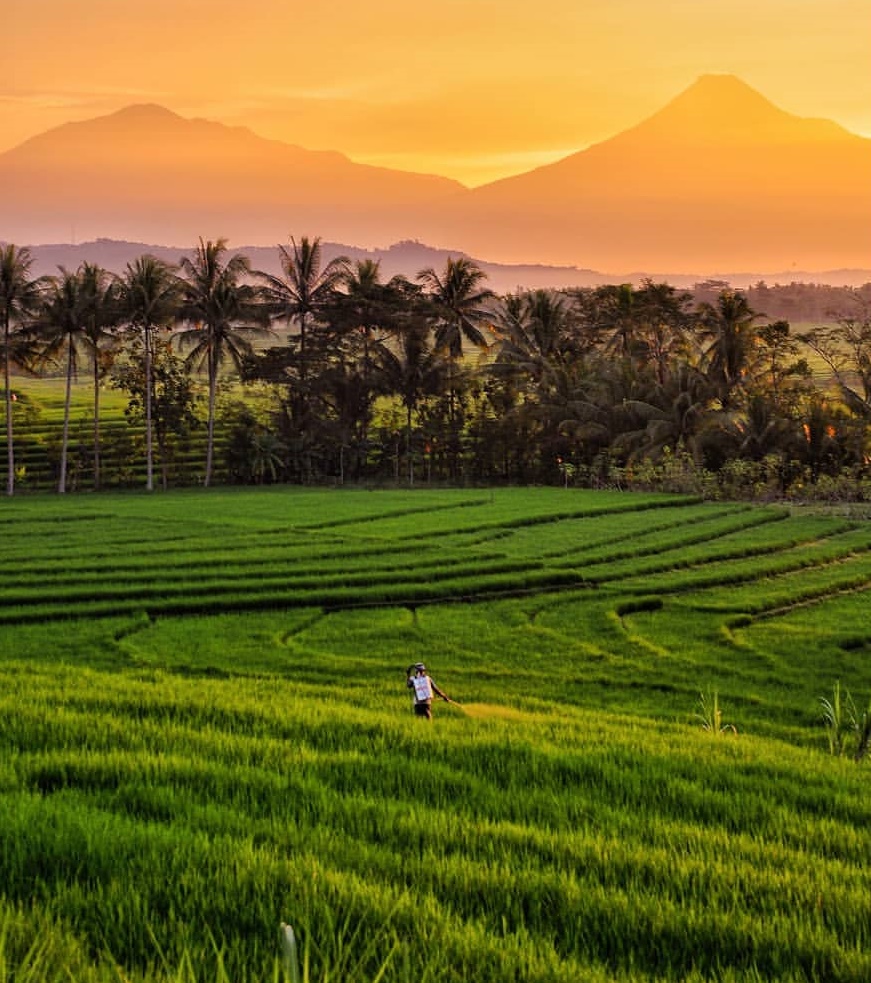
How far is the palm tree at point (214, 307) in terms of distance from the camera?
4919 centimetres

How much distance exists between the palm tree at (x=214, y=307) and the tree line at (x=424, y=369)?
9 centimetres

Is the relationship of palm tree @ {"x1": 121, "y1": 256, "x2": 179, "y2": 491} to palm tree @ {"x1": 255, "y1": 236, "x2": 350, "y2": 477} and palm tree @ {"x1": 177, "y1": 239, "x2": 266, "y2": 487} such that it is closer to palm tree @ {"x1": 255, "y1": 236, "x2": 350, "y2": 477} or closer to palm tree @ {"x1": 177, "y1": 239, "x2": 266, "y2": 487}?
palm tree @ {"x1": 177, "y1": 239, "x2": 266, "y2": 487}

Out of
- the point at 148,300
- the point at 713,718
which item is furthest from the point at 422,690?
the point at 148,300

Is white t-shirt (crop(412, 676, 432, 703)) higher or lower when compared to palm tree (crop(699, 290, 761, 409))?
lower

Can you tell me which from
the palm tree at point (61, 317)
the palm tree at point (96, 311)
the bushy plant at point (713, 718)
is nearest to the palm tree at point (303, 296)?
the palm tree at point (96, 311)

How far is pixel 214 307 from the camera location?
49188 millimetres

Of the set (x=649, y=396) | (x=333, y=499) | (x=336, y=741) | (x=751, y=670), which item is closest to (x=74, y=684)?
(x=336, y=741)

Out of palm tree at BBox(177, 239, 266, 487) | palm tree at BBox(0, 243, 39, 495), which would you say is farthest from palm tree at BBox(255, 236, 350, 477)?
palm tree at BBox(0, 243, 39, 495)

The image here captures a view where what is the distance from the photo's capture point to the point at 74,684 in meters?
9.48

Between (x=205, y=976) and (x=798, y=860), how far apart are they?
8.45ft

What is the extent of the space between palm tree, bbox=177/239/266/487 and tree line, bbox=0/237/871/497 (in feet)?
0.31

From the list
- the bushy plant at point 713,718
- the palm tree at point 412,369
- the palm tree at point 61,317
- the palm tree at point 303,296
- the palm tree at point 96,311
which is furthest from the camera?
the palm tree at point 303,296

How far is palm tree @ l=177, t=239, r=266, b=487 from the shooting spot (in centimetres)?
4919

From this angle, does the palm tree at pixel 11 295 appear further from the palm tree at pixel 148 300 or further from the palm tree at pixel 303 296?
the palm tree at pixel 303 296
